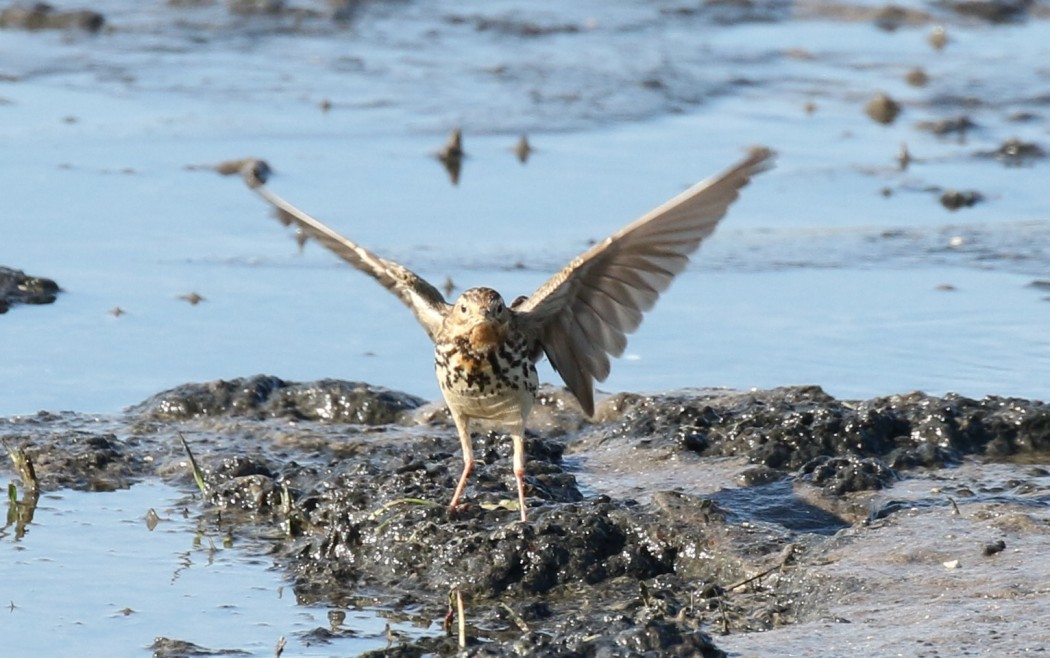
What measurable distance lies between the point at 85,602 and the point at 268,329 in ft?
11.6

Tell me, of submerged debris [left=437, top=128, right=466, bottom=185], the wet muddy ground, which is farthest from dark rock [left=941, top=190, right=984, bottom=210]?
submerged debris [left=437, top=128, right=466, bottom=185]

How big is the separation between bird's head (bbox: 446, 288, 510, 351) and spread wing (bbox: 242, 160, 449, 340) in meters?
0.34

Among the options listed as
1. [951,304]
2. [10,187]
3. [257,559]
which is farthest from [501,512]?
[10,187]

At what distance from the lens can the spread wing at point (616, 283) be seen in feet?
21.5

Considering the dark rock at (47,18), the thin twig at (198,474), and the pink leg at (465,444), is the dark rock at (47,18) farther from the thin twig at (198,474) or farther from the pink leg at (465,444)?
the pink leg at (465,444)

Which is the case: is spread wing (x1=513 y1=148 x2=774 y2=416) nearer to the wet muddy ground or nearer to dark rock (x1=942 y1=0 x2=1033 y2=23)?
the wet muddy ground

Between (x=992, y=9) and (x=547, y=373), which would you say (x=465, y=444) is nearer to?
(x=547, y=373)

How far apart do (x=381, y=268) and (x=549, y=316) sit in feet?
2.44

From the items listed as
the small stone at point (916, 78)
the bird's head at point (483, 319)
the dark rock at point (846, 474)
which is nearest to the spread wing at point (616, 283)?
the bird's head at point (483, 319)

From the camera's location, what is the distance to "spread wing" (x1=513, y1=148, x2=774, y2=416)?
6.55 meters

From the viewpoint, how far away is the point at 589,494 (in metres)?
7.35

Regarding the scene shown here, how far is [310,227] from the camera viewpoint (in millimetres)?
7469

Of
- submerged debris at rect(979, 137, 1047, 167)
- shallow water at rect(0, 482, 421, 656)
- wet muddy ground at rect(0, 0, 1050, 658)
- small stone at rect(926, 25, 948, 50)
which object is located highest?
small stone at rect(926, 25, 948, 50)

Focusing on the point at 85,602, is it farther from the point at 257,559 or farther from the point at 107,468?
the point at 107,468
